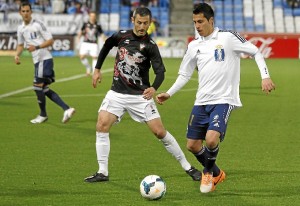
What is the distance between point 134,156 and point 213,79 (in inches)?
132

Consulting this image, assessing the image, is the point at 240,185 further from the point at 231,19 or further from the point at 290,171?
the point at 231,19

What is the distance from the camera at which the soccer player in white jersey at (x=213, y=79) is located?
9.95 m

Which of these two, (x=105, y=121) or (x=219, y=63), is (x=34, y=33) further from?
(x=219, y=63)

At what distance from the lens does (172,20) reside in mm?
46000

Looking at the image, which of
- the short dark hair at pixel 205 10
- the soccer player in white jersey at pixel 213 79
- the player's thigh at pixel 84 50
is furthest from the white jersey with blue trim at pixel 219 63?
the player's thigh at pixel 84 50

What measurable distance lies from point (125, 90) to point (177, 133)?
5.17 m

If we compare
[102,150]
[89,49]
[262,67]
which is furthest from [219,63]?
[89,49]

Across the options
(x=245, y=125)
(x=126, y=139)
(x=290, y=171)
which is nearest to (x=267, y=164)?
(x=290, y=171)

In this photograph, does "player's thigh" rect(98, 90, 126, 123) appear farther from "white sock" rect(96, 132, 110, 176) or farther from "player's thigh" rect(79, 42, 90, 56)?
"player's thigh" rect(79, 42, 90, 56)

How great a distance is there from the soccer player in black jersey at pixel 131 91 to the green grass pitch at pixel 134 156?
41cm

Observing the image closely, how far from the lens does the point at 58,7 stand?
43.8 m

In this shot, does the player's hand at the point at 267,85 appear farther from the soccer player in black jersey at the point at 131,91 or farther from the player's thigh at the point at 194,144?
the soccer player in black jersey at the point at 131,91

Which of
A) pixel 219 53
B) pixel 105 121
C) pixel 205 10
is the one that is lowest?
pixel 105 121

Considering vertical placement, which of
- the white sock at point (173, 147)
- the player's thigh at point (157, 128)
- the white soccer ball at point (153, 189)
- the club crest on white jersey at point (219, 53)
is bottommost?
the white soccer ball at point (153, 189)
